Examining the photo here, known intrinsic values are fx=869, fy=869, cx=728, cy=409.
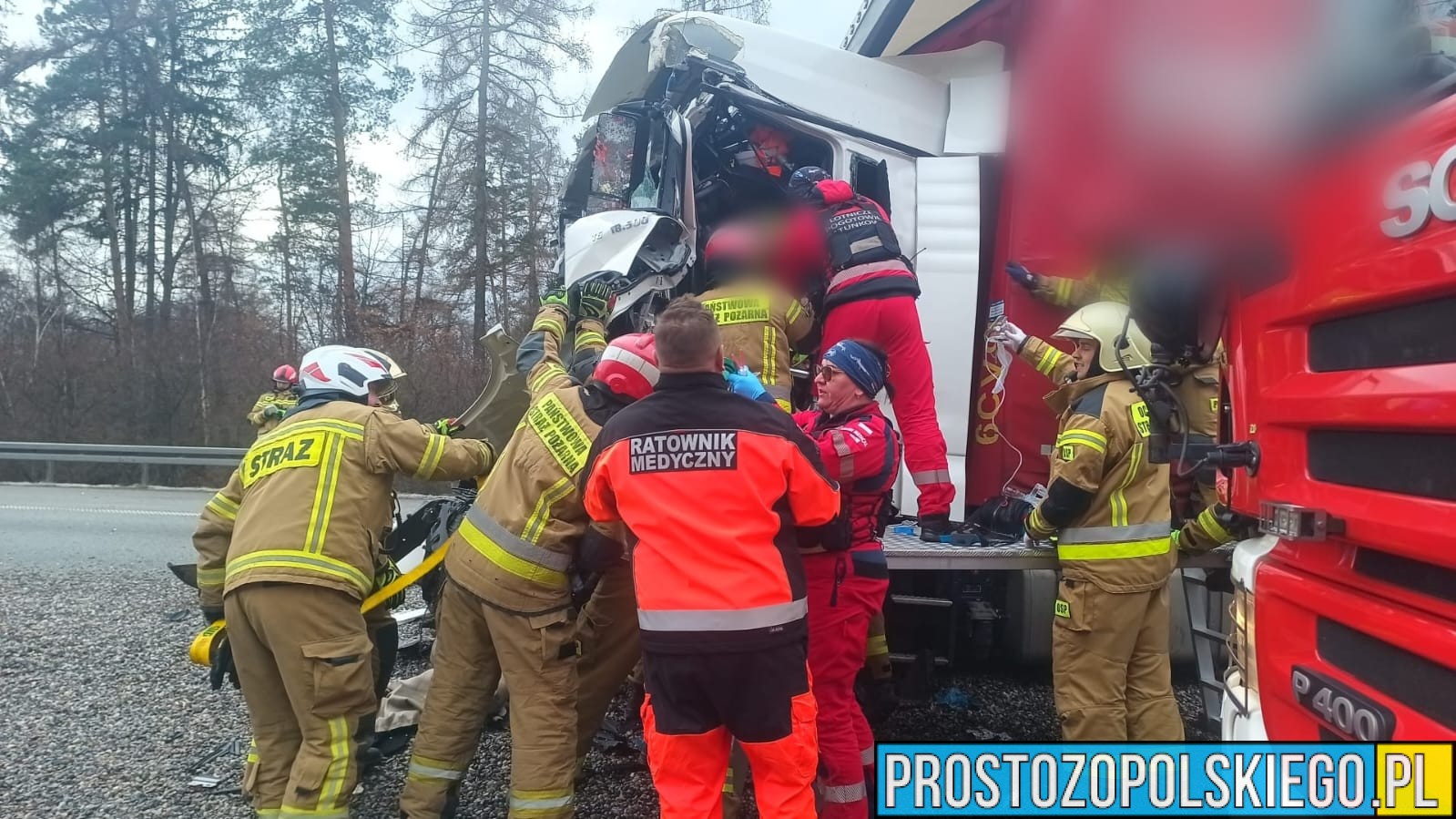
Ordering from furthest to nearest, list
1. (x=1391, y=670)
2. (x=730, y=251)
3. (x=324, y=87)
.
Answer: (x=324, y=87), (x=730, y=251), (x=1391, y=670)

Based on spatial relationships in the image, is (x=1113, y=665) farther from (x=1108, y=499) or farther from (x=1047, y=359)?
(x=1047, y=359)

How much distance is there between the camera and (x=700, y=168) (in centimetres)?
503

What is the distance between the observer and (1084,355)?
3.65 m

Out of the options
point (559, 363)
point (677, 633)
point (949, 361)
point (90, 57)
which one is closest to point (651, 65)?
point (559, 363)

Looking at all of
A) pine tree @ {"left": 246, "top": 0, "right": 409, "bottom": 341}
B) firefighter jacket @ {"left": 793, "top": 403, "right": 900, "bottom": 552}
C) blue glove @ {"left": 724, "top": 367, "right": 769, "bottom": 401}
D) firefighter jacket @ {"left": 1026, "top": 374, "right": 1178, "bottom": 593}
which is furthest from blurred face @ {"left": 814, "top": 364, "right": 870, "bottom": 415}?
pine tree @ {"left": 246, "top": 0, "right": 409, "bottom": 341}

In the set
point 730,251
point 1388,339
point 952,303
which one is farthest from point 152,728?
point 1388,339

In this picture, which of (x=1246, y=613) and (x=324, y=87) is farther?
(x=324, y=87)

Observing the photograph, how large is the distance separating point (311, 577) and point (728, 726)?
1620mm

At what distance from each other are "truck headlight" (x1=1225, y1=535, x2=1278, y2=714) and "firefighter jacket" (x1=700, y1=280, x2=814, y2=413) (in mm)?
2208

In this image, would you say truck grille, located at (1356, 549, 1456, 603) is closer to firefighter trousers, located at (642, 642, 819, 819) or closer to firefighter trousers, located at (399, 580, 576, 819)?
firefighter trousers, located at (642, 642, 819, 819)

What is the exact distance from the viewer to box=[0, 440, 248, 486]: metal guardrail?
1281cm

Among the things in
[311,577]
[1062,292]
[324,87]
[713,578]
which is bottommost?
[311,577]

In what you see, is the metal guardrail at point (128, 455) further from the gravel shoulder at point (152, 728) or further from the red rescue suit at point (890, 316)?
the red rescue suit at point (890, 316)

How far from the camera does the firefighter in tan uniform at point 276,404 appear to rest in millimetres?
5469
